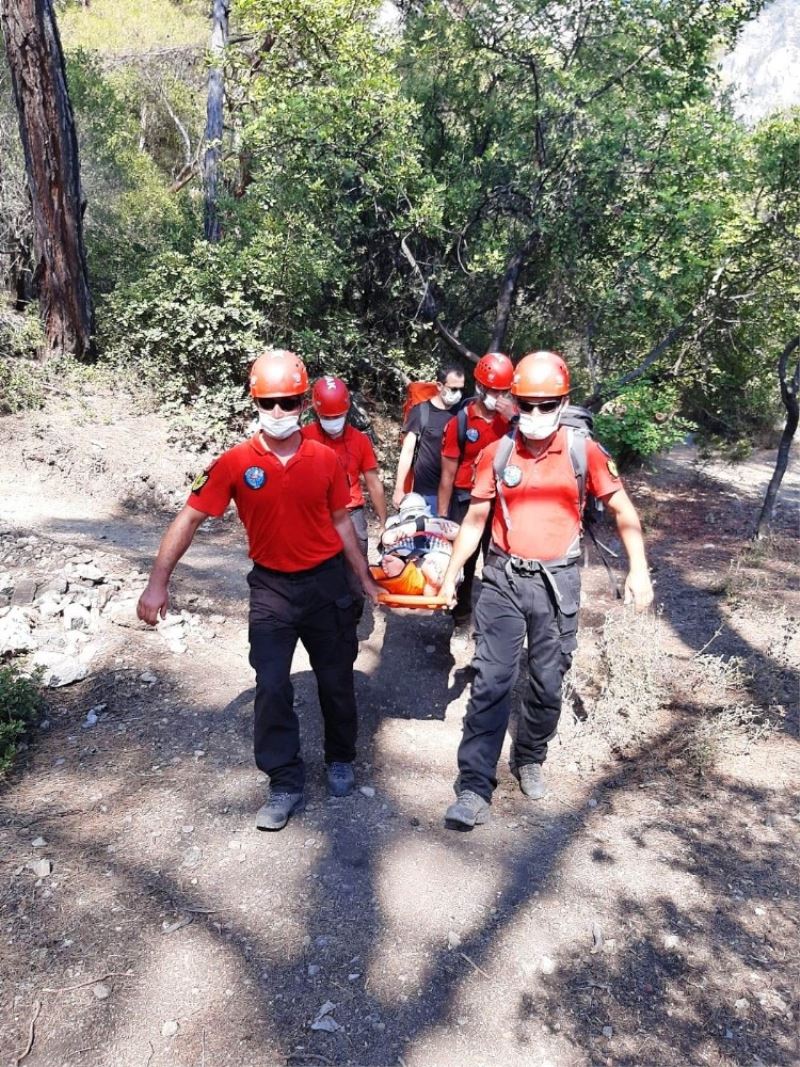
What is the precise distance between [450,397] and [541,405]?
220 centimetres

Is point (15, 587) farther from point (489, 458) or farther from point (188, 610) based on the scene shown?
point (489, 458)

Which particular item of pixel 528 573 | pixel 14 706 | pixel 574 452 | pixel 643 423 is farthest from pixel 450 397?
pixel 643 423

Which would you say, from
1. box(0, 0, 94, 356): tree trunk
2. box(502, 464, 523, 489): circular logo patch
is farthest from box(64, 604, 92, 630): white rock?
box(0, 0, 94, 356): tree trunk

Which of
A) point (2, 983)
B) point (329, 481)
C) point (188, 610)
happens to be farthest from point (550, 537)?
point (188, 610)

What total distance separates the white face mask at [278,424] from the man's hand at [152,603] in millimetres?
829

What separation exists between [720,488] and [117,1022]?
13.8 m

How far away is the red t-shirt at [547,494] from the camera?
139 inches

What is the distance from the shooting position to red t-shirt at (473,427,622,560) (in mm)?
3543

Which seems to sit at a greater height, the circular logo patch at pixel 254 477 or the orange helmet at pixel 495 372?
the orange helmet at pixel 495 372

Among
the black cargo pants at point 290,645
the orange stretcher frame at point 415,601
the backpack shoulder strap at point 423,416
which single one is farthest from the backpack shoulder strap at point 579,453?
A: the backpack shoulder strap at point 423,416

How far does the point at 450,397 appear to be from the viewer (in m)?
5.58

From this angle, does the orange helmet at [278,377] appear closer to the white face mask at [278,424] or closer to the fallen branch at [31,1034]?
the white face mask at [278,424]

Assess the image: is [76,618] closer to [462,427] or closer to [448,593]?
[448,593]

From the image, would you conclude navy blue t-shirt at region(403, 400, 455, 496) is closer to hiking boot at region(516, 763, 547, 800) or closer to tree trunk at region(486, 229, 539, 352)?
Answer: hiking boot at region(516, 763, 547, 800)
